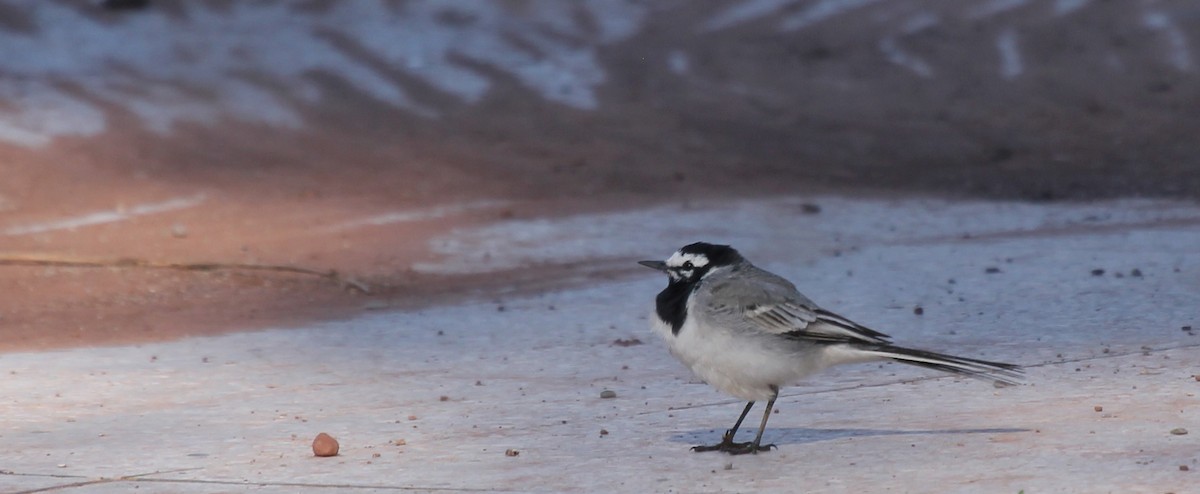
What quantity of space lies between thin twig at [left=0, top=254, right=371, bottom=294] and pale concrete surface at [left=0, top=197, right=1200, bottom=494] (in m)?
0.79

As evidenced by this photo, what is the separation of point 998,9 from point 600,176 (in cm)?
882

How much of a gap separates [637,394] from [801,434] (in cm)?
101

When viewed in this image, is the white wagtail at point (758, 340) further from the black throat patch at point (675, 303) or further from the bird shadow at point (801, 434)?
the bird shadow at point (801, 434)

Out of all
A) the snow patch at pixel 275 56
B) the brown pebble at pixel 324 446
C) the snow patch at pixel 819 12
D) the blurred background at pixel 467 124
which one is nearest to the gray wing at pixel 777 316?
the brown pebble at pixel 324 446

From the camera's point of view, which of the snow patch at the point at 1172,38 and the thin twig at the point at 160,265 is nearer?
the thin twig at the point at 160,265

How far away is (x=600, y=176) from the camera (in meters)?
12.9

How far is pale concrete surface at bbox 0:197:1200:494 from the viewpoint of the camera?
480 centimetres

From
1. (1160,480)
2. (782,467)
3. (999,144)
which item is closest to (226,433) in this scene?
(782,467)

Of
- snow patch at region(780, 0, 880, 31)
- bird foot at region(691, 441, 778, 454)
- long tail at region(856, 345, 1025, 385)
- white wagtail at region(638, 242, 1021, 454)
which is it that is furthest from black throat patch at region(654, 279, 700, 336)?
snow patch at region(780, 0, 880, 31)

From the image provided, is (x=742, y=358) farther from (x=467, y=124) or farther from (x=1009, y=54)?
(x=1009, y=54)

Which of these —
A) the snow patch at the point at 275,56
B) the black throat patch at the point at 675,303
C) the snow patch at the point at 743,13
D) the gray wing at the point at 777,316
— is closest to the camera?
the gray wing at the point at 777,316

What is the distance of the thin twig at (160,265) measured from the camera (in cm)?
926

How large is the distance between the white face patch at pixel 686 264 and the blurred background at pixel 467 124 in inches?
138

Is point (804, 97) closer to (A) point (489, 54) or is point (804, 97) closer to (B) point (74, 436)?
(A) point (489, 54)
